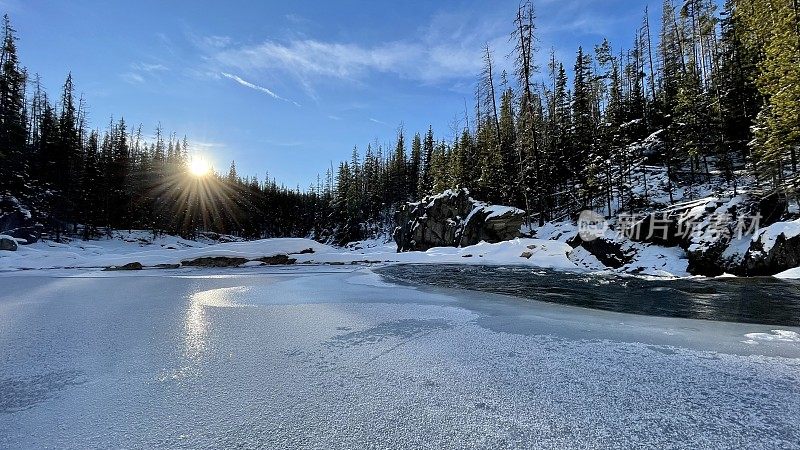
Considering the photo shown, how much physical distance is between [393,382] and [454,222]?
26645 millimetres

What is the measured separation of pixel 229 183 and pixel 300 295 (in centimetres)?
8454

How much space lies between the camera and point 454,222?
93.8ft

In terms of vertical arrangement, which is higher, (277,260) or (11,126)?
(11,126)

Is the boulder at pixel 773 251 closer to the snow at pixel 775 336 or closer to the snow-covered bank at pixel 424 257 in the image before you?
the snow-covered bank at pixel 424 257

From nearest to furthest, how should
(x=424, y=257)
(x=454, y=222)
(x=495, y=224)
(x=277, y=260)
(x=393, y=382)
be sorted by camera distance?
(x=393, y=382) < (x=277, y=260) < (x=424, y=257) < (x=495, y=224) < (x=454, y=222)

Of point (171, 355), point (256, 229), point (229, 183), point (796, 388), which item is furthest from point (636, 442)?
point (229, 183)

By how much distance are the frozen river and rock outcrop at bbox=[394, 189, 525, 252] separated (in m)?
19.0

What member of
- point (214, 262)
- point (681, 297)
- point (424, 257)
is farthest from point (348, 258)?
point (681, 297)

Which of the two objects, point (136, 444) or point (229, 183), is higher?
point (229, 183)

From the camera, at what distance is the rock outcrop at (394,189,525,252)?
913 inches

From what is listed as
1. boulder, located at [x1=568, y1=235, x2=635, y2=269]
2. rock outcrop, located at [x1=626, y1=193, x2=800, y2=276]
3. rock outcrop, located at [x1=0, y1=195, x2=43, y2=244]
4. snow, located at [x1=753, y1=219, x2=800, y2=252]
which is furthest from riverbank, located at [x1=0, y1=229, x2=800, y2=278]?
rock outcrop, located at [x1=0, y1=195, x2=43, y2=244]

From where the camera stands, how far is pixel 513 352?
298 cm

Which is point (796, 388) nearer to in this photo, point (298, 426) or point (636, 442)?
point (636, 442)

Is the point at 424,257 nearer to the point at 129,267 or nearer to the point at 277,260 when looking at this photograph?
the point at 277,260
